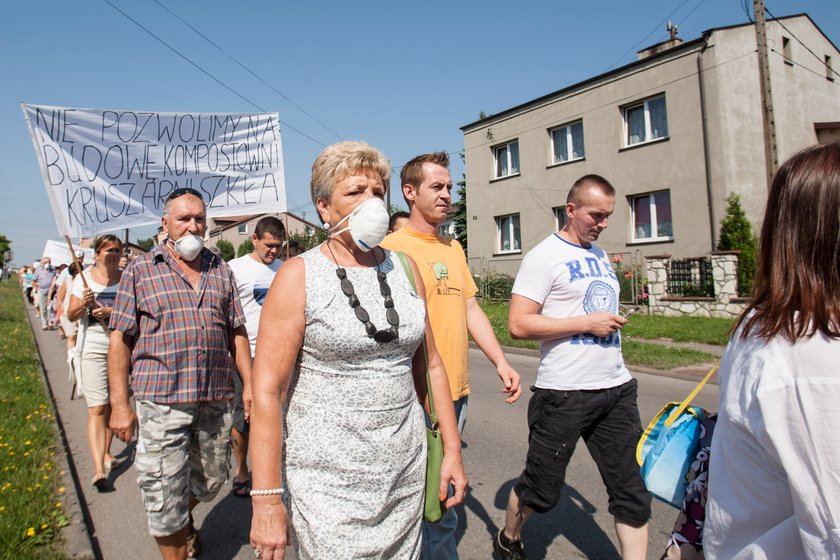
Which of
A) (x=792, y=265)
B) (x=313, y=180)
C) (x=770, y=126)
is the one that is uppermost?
(x=770, y=126)

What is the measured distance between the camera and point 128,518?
4398mm

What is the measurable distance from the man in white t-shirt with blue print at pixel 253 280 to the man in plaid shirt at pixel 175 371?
4.39ft

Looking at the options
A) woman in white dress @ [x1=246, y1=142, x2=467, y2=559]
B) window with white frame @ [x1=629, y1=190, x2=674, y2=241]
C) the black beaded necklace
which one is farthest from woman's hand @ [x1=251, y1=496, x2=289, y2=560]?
window with white frame @ [x1=629, y1=190, x2=674, y2=241]

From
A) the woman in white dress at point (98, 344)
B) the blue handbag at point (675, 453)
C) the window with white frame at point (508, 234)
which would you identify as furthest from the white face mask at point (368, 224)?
the window with white frame at point (508, 234)

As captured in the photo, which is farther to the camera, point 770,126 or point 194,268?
point 770,126

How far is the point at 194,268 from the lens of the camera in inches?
138

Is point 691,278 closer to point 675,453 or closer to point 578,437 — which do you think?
point 578,437

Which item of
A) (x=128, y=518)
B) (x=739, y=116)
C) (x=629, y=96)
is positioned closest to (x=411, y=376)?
(x=128, y=518)

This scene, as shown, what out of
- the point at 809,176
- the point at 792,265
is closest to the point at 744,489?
the point at 792,265

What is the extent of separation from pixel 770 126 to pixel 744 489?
50.1ft

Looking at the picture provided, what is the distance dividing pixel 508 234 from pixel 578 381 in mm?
21152

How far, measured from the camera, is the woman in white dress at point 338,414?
2004 millimetres

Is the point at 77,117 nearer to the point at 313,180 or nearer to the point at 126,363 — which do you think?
the point at 126,363

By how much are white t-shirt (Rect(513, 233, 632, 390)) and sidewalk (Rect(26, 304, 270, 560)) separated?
73.0 inches
